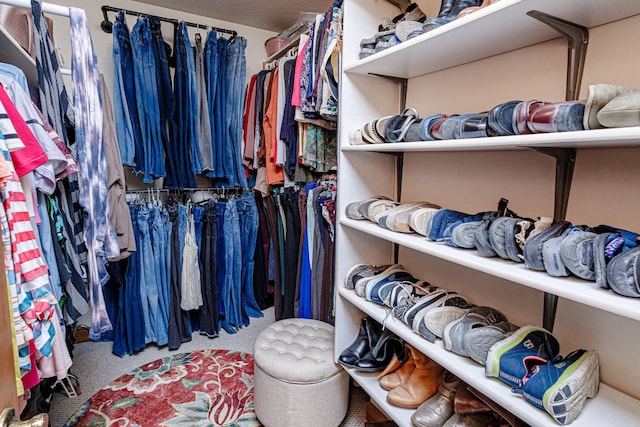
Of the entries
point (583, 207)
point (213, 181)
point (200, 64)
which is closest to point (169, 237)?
point (213, 181)

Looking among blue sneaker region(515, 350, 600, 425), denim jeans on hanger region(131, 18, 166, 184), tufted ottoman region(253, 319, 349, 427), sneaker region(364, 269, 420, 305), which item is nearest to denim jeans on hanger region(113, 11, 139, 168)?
denim jeans on hanger region(131, 18, 166, 184)

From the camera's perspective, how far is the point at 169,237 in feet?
7.26

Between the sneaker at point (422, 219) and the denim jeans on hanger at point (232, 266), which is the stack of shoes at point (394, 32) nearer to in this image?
the sneaker at point (422, 219)

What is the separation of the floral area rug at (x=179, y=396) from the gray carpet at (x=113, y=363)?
0.06 metres

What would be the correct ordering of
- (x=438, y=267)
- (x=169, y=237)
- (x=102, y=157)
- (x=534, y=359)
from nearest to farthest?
(x=534, y=359) < (x=102, y=157) < (x=438, y=267) < (x=169, y=237)

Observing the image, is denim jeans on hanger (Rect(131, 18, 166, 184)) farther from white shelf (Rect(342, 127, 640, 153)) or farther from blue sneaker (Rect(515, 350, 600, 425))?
blue sneaker (Rect(515, 350, 600, 425))

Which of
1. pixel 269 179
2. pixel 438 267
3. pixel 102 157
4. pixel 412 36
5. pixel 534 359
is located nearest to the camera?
pixel 534 359

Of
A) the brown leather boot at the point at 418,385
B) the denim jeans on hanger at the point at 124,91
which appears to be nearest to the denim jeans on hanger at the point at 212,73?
the denim jeans on hanger at the point at 124,91

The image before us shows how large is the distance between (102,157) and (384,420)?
1512 mm

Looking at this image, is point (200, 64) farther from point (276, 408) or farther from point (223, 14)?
point (276, 408)

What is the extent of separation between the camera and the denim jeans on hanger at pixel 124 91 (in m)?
2.07

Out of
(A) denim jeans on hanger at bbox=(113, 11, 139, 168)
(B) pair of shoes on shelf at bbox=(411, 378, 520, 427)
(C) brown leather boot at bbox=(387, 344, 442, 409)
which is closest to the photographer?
(B) pair of shoes on shelf at bbox=(411, 378, 520, 427)

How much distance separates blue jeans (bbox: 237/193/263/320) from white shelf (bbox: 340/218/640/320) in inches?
62.3

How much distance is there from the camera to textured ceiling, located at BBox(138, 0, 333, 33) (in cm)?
242
